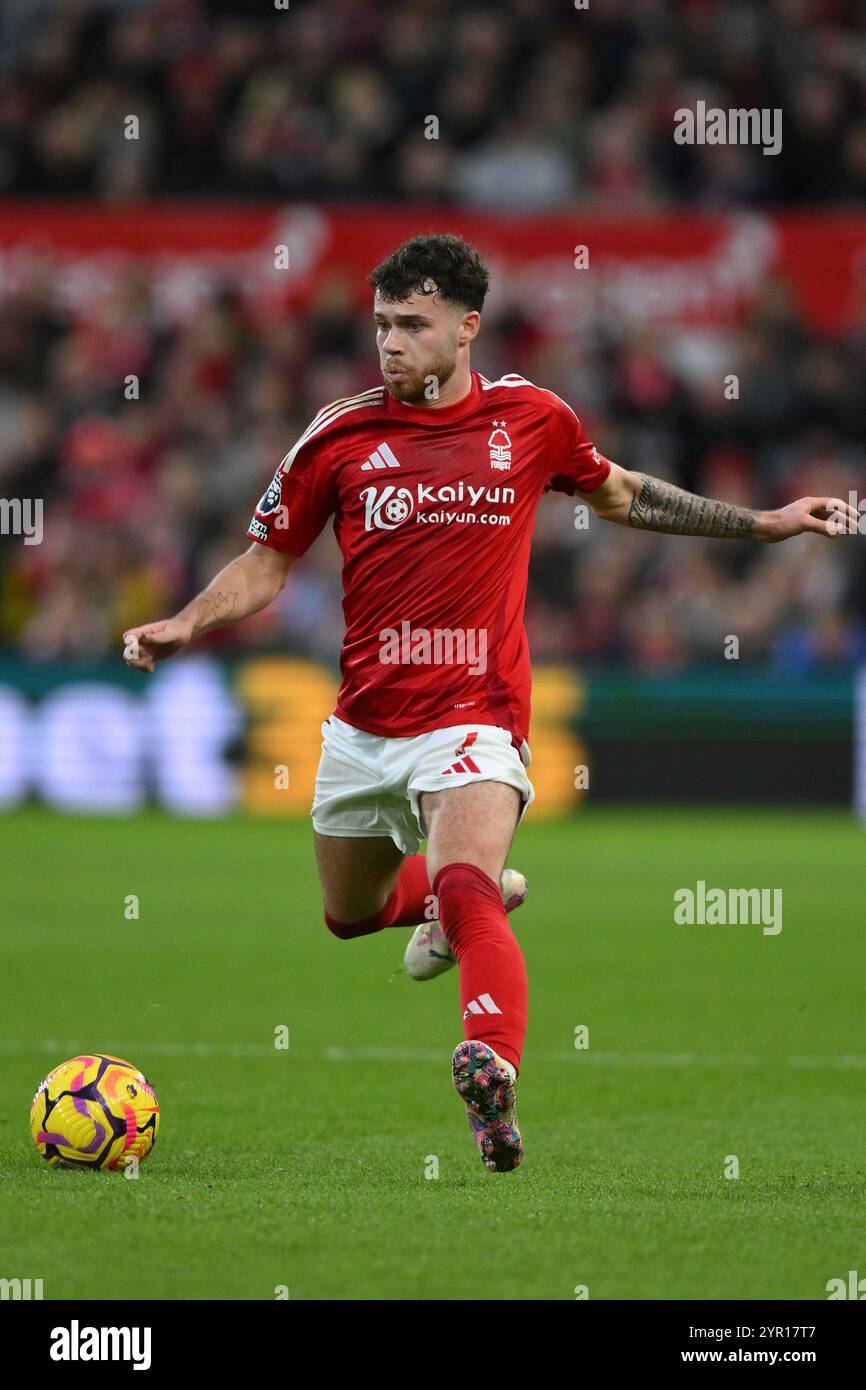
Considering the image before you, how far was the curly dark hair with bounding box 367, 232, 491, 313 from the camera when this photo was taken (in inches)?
227

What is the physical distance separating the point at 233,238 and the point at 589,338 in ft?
10.4

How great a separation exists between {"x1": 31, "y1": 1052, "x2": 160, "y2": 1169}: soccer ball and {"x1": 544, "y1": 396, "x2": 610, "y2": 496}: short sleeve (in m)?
2.10

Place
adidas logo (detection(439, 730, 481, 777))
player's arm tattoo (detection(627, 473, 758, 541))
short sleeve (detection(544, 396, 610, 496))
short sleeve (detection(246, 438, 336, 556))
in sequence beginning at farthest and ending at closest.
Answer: player's arm tattoo (detection(627, 473, 758, 541)) → short sleeve (detection(544, 396, 610, 496)) → short sleeve (detection(246, 438, 336, 556)) → adidas logo (detection(439, 730, 481, 777))

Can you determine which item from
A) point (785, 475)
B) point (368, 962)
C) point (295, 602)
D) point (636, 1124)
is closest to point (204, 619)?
point (636, 1124)

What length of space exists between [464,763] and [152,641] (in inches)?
35.0

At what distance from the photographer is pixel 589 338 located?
18.2 meters

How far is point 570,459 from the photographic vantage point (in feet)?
20.4

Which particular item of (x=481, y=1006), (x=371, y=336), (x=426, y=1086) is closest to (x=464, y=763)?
(x=481, y=1006)

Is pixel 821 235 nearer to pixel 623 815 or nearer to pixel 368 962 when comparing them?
pixel 623 815

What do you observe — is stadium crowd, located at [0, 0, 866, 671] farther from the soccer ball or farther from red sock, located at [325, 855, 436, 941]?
the soccer ball

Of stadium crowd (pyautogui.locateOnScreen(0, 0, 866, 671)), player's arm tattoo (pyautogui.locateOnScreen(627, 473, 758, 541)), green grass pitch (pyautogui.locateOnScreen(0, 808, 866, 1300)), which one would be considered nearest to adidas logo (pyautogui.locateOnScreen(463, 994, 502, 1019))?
green grass pitch (pyautogui.locateOnScreen(0, 808, 866, 1300))

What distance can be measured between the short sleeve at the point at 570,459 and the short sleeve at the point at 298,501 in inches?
26.0

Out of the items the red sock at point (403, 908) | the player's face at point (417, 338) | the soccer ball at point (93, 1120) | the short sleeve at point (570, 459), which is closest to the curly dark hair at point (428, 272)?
the player's face at point (417, 338)

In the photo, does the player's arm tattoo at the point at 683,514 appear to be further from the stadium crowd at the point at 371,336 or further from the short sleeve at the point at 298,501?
the stadium crowd at the point at 371,336
